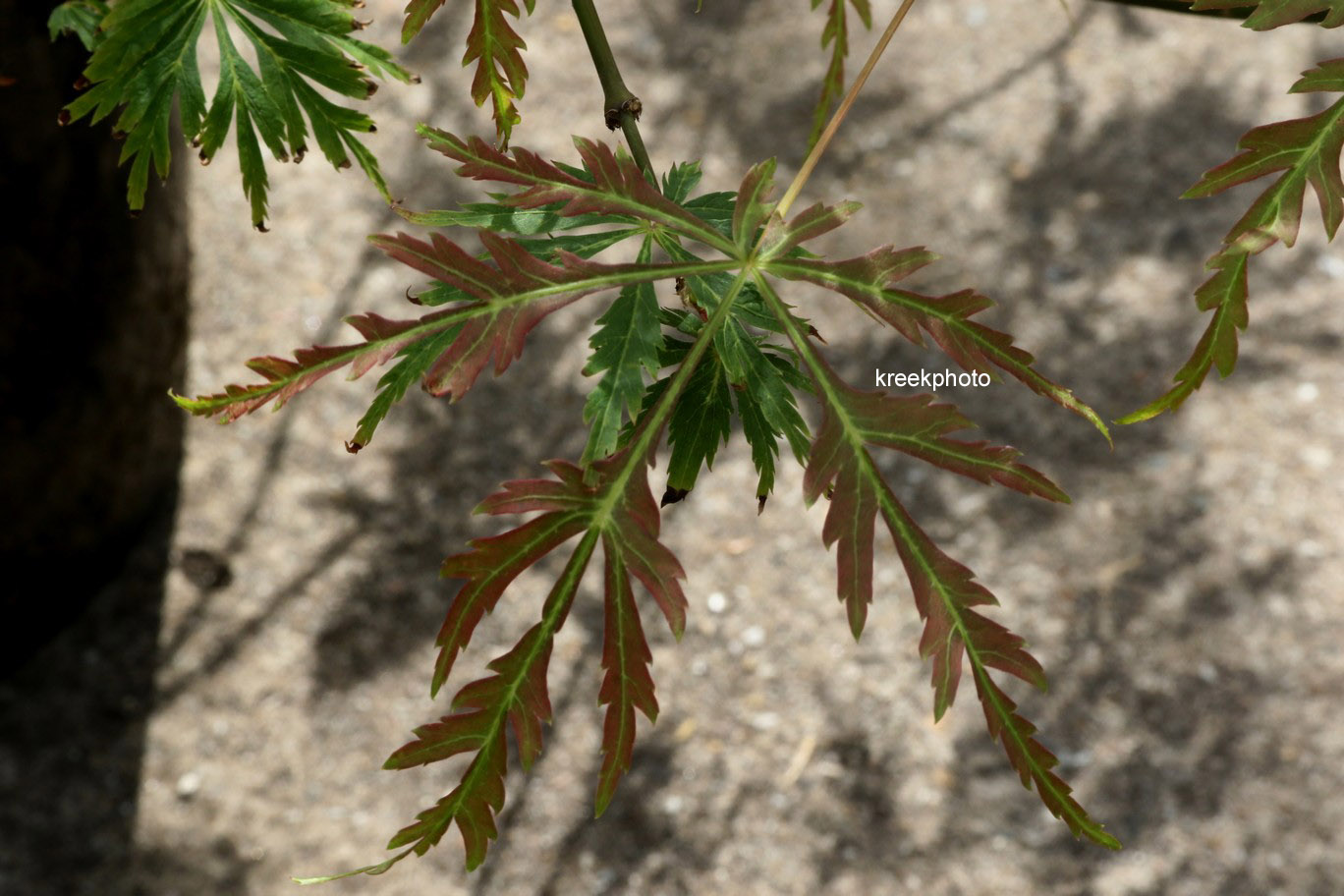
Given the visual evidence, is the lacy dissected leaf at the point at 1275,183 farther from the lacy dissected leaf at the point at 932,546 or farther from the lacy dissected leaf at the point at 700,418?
the lacy dissected leaf at the point at 700,418

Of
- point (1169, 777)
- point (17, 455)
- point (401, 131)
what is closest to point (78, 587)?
point (17, 455)

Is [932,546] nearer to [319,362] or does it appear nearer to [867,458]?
[867,458]

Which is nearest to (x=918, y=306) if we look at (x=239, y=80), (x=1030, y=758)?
(x=1030, y=758)

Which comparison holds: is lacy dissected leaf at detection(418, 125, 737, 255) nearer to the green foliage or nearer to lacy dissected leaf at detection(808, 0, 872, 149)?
the green foliage

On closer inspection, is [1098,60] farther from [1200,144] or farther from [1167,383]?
[1167,383]

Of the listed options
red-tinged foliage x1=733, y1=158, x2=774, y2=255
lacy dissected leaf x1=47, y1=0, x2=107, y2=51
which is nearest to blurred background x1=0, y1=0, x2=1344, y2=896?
lacy dissected leaf x1=47, y1=0, x2=107, y2=51

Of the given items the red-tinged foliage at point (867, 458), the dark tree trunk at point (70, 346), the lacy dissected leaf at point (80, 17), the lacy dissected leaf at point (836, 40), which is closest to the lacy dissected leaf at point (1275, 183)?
the red-tinged foliage at point (867, 458)
